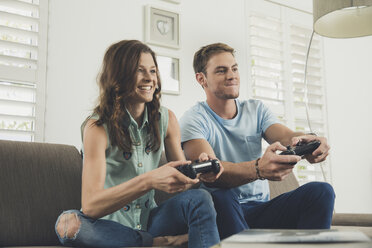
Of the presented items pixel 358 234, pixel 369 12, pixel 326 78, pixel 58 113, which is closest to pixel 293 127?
pixel 326 78

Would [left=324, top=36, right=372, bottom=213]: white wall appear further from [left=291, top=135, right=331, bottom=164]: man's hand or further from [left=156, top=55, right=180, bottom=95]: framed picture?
[left=291, top=135, right=331, bottom=164]: man's hand

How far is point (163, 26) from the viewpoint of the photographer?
287 cm

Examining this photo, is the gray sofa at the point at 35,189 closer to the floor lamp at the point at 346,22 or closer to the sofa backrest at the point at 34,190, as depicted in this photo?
the sofa backrest at the point at 34,190

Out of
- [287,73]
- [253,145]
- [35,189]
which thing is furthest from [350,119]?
[35,189]

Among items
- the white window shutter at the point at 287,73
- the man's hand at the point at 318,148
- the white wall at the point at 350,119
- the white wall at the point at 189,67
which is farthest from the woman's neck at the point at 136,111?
the white wall at the point at 350,119

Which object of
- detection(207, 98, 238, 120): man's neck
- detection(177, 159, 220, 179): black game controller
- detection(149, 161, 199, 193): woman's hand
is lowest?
detection(149, 161, 199, 193): woman's hand

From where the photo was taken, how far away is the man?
152 cm

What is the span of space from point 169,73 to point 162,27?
31cm

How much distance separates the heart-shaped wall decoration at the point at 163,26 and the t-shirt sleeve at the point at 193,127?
116cm

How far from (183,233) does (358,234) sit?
2.91 ft

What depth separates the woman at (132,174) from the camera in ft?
4.28

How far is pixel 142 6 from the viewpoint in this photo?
9.27ft

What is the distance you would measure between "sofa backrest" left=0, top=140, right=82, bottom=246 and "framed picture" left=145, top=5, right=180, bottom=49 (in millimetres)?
1310

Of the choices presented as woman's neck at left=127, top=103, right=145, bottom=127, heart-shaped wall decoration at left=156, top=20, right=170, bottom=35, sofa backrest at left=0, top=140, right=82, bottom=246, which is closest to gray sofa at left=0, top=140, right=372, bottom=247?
sofa backrest at left=0, top=140, right=82, bottom=246
